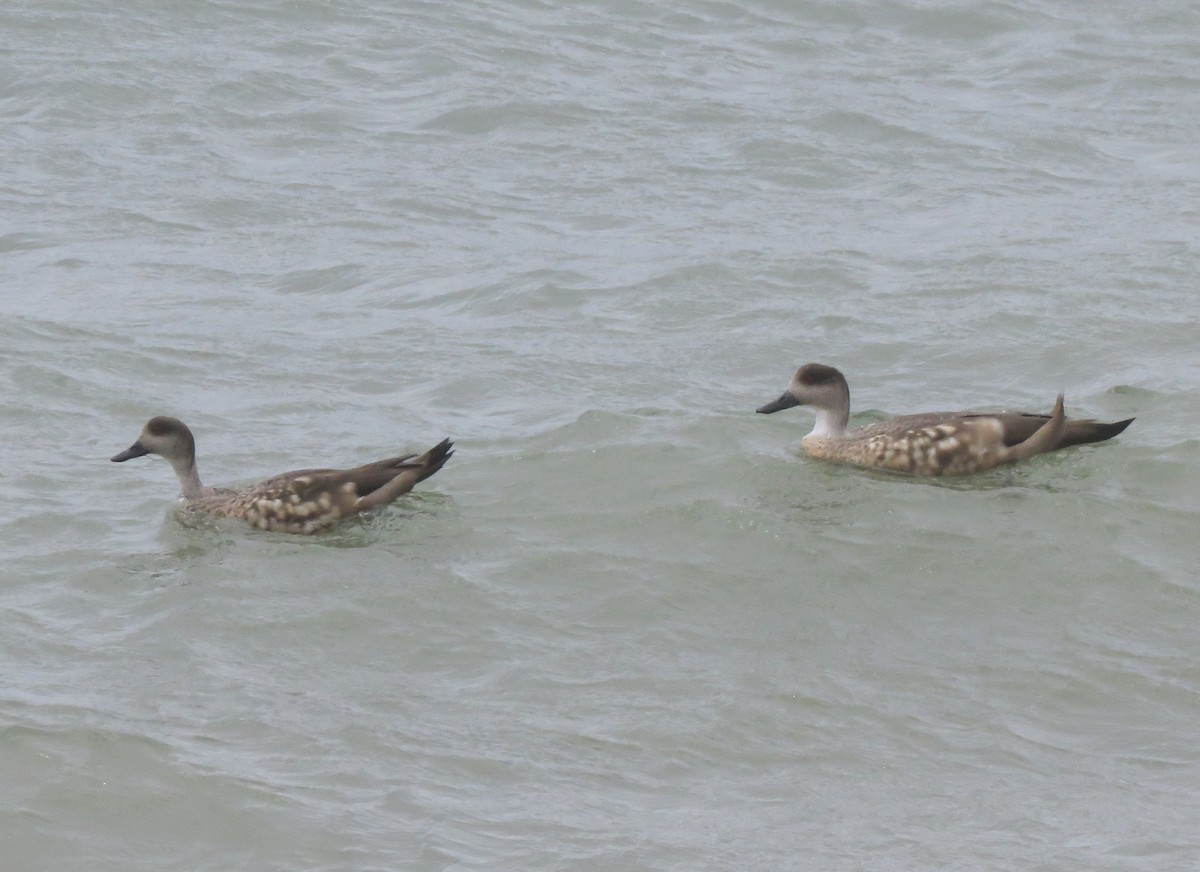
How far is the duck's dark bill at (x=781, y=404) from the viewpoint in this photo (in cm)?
1294

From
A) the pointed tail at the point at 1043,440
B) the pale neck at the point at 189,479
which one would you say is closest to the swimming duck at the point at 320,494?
the pale neck at the point at 189,479

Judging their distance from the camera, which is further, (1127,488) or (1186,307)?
(1186,307)

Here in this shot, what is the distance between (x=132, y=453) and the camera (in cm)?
1198

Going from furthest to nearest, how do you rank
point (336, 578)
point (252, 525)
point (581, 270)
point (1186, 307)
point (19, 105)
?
1. point (19, 105)
2. point (581, 270)
3. point (1186, 307)
4. point (252, 525)
5. point (336, 578)

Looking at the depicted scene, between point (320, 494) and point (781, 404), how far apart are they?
124 inches

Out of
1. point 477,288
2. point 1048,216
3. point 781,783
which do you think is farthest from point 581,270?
point 781,783

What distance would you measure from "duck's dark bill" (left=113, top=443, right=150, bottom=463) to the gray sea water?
0.81ft

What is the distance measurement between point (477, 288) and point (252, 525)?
526 cm

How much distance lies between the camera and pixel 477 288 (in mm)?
16391

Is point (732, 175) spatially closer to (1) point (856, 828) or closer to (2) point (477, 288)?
(2) point (477, 288)

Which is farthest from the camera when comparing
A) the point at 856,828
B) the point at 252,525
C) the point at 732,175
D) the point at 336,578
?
the point at 732,175

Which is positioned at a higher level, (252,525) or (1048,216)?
(1048,216)

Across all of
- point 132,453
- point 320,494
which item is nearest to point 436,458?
point 320,494

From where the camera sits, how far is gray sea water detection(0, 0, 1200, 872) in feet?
26.3
